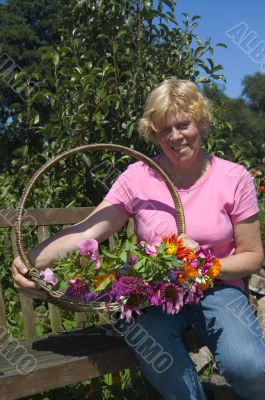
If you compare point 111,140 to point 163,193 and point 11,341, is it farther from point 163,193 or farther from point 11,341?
point 11,341

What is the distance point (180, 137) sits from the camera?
265 centimetres

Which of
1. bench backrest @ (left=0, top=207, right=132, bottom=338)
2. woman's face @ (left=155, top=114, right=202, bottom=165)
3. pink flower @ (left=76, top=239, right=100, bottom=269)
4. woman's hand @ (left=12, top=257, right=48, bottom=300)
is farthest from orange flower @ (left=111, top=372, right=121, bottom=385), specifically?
woman's face @ (left=155, top=114, right=202, bottom=165)

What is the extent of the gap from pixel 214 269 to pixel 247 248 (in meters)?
0.35

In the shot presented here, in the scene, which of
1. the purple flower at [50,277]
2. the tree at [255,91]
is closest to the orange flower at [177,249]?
the purple flower at [50,277]

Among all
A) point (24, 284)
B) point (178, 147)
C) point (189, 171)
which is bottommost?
point (24, 284)

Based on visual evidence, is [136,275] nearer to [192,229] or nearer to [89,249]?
[89,249]

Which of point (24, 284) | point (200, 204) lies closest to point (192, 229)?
point (200, 204)

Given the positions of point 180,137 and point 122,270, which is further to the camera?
point 180,137

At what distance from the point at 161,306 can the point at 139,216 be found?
0.47 m

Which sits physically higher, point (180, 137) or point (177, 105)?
point (177, 105)

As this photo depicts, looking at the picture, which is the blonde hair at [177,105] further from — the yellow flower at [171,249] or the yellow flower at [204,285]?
the yellow flower at [204,285]

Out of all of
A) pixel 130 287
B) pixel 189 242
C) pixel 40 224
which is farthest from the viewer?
pixel 40 224

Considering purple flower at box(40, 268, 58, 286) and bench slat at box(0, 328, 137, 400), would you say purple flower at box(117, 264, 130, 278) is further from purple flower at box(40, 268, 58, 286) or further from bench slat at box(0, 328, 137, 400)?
bench slat at box(0, 328, 137, 400)

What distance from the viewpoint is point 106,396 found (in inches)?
125
